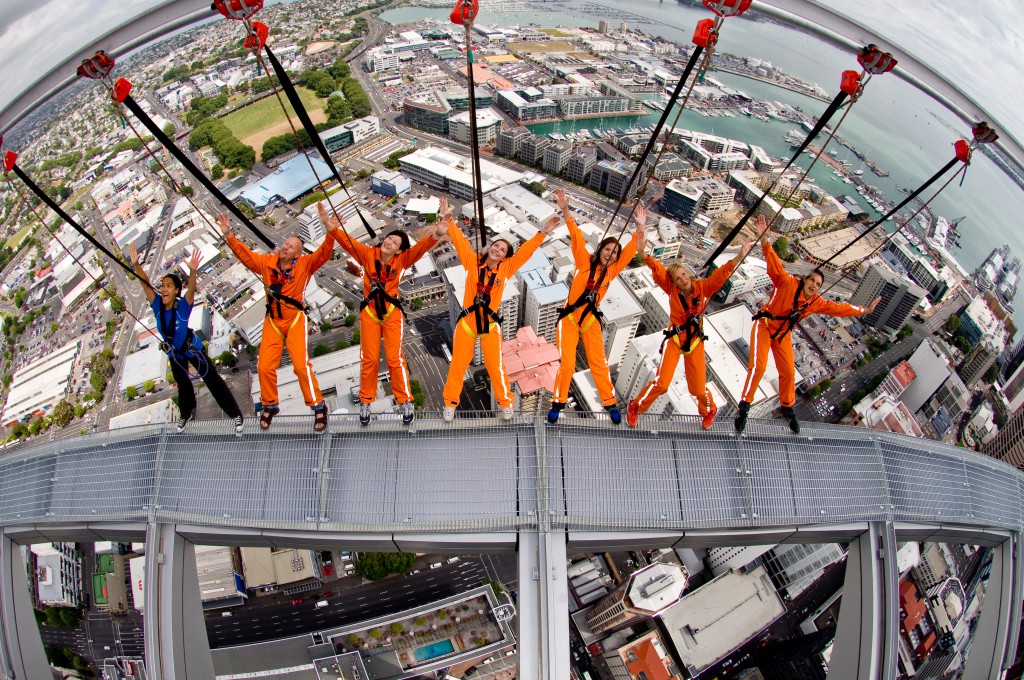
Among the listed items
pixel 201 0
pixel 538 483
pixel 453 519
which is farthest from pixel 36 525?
pixel 201 0

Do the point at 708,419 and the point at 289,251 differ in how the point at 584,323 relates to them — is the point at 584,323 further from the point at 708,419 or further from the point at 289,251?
the point at 289,251

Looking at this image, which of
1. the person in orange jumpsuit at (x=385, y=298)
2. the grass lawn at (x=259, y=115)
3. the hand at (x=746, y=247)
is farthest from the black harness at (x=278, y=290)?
the grass lawn at (x=259, y=115)

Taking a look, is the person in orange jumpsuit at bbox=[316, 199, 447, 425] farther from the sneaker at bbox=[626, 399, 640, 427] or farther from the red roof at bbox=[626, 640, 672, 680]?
the red roof at bbox=[626, 640, 672, 680]

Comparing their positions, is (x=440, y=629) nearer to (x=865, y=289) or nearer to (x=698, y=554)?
(x=698, y=554)

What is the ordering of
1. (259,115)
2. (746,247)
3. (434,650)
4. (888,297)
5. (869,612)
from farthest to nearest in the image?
(259,115), (888,297), (434,650), (869,612), (746,247)

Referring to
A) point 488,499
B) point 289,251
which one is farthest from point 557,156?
point 488,499
